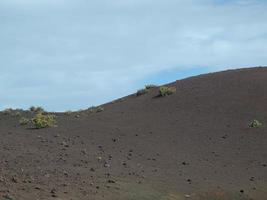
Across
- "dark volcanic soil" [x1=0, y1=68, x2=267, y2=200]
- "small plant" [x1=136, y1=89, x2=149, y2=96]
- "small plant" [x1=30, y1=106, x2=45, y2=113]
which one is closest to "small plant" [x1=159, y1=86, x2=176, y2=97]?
"dark volcanic soil" [x1=0, y1=68, x2=267, y2=200]

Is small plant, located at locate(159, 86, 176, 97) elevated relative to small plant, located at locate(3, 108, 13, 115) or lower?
elevated

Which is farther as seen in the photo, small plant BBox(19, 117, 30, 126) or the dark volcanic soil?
small plant BBox(19, 117, 30, 126)

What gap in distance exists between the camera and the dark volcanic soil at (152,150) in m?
15.9

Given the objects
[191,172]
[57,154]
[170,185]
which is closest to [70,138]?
[57,154]

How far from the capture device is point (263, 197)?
18.6m

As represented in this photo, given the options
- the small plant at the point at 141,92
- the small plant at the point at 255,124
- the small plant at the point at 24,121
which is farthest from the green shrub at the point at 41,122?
the small plant at the point at 141,92

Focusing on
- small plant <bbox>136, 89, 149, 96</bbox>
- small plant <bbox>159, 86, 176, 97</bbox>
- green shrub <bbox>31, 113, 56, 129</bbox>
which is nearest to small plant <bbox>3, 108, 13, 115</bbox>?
green shrub <bbox>31, 113, 56, 129</bbox>

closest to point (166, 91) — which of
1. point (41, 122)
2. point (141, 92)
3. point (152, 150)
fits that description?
point (141, 92)

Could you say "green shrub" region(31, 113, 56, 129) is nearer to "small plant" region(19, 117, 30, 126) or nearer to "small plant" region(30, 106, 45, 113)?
"small plant" region(19, 117, 30, 126)

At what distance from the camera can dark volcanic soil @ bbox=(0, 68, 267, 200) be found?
15883 mm

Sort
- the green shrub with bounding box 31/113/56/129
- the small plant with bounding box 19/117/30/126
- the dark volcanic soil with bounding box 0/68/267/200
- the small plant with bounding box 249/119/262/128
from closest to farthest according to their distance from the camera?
1. the dark volcanic soil with bounding box 0/68/267/200
2. the green shrub with bounding box 31/113/56/129
3. the small plant with bounding box 19/117/30/126
4. the small plant with bounding box 249/119/262/128

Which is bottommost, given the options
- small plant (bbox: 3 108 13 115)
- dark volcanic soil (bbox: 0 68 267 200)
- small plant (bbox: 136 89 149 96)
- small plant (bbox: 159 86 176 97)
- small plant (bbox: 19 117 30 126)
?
dark volcanic soil (bbox: 0 68 267 200)

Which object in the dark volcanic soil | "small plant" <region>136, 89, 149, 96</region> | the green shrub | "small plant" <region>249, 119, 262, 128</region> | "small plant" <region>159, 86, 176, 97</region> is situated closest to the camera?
the dark volcanic soil

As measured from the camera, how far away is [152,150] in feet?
75.4
